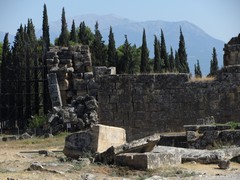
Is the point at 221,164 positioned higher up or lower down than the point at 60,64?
lower down

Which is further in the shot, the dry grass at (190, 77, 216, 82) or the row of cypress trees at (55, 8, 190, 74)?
the row of cypress trees at (55, 8, 190, 74)

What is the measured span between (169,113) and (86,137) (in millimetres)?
7395

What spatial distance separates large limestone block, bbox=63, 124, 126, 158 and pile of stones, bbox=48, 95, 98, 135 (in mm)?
7049

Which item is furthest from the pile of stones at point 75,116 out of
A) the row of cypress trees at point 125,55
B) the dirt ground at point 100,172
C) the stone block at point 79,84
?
the row of cypress trees at point 125,55

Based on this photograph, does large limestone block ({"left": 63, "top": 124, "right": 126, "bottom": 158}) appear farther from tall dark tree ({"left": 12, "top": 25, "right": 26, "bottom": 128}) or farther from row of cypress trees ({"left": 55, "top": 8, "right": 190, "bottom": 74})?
row of cypress trees ({"left": 55, "top": 8, "right": 190, "bottom": 74})

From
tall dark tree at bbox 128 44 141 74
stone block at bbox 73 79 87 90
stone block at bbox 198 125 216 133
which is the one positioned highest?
tall dark tree at bbox 128 44 141 74

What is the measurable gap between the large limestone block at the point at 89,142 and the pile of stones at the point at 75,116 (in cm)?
705

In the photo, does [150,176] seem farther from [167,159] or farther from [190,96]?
[190,96]

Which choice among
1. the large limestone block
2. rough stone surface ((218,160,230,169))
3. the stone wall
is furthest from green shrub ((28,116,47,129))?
rough stone surface ((218,160,230,169))

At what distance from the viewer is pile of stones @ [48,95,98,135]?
18891 millimetres

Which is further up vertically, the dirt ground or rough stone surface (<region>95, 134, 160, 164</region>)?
rough stone surface (<region>95, 134, 160, 164</region>)

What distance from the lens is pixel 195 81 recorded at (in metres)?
18.3

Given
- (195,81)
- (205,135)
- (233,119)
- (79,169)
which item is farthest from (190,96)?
(79,169)

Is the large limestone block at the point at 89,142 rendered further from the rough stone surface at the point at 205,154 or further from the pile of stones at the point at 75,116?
the pile of stones at the point at 75,116
